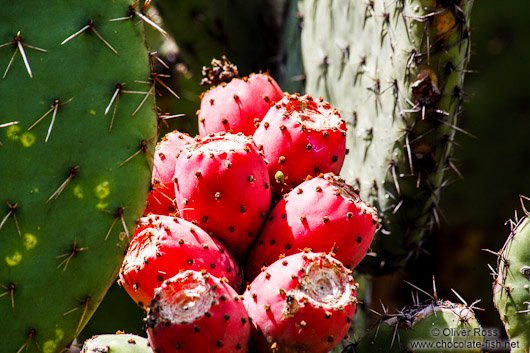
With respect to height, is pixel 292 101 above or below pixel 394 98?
above

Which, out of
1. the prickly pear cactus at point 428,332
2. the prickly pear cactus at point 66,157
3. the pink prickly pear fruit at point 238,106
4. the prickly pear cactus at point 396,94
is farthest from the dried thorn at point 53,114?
the prickly pear cactus at point 396,94

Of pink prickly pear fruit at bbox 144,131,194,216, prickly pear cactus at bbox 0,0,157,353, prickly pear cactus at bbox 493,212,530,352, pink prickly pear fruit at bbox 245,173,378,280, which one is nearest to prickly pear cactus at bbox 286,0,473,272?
prickly pear cactus at bbox 493,212,530,352

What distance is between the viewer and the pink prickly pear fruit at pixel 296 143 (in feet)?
4.28

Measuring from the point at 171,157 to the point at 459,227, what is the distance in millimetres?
1951

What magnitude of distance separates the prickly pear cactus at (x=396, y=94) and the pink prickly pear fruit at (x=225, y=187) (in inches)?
22.9

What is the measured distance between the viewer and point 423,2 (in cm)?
154

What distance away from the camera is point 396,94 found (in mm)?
1674

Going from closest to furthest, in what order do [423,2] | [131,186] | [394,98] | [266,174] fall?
[131,186]
[266,174]
[423,2]
[394,98]

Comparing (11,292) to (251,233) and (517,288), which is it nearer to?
(251,233)

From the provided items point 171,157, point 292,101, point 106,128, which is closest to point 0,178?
point 106,128

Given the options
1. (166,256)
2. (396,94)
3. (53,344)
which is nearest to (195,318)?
(166,256)

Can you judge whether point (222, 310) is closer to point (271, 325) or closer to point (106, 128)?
point (271, 325)

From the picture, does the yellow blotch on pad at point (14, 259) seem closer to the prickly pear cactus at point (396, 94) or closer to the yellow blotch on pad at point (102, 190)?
the yellow blotch on pad at point (102, 190)

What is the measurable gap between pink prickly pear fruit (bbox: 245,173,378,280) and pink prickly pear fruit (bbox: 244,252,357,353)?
98mm
